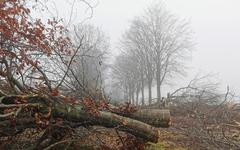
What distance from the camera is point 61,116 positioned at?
21.5 feet

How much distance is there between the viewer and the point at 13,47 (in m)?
6.86

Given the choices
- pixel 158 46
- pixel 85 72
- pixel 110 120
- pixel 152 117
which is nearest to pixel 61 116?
pixel 110 120

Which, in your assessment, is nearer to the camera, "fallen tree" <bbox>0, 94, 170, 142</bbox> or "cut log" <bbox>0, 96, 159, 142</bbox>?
"fallen tree" <bbox>0, 94, 170, 142</bbox>

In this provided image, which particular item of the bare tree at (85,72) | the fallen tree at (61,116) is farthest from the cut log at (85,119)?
the bare tree at (85,72)

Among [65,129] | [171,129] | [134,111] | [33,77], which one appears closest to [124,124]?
[134,111]

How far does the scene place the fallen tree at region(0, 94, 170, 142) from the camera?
6109 mm

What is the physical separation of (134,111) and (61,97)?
1277mm

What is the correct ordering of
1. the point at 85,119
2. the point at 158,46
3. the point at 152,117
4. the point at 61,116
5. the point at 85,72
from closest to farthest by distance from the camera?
the point at 61,116
the point at 85,119
the point at 152,117
the point at 85,72
the point at 158,46

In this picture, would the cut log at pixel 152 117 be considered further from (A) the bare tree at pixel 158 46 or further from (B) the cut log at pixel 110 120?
(A) the bare tree at pixel 158 46

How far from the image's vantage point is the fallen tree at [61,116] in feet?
20.0

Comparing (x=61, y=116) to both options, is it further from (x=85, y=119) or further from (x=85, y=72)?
(x=85, y=72)

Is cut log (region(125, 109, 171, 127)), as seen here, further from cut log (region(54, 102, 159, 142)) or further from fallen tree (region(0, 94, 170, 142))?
cut log (region(54, 102, 159, 142))

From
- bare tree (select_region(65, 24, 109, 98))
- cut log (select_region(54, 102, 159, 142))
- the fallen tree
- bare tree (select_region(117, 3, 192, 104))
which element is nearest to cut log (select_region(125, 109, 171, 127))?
the fallen tree

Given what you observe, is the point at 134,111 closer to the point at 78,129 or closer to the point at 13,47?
the point at 78,129
